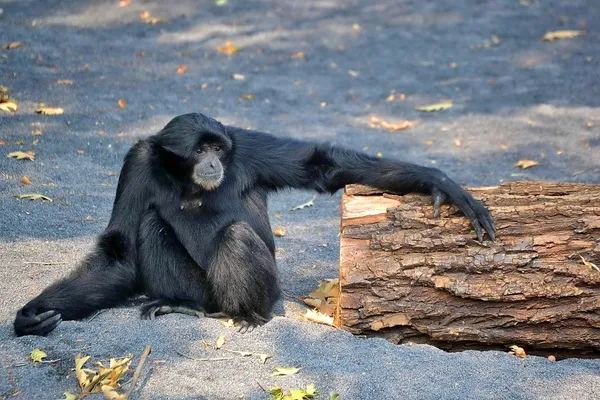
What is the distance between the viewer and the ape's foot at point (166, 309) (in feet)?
20.2

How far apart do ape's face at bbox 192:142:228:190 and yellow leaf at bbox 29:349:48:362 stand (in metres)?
1.89

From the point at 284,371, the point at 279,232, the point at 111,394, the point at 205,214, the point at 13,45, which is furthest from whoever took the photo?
the point at 13,45

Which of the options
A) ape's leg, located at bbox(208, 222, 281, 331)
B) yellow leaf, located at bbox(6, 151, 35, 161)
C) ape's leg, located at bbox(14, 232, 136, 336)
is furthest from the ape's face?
yellow leaf, located at bbox(6, 151, 35, 161)

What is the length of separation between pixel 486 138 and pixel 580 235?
18.2 feet

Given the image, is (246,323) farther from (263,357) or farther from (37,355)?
(37,355)

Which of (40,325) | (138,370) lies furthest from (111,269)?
(138,370)

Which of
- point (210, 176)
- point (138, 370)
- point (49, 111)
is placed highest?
point (49, 111)

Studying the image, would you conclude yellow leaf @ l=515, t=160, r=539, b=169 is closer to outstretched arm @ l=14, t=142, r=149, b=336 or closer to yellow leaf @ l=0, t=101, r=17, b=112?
outstretched arm @ l=14, t=142, r=149, b=336

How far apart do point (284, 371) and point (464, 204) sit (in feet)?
6.20

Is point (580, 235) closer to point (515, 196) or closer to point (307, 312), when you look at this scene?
point (515, 196)

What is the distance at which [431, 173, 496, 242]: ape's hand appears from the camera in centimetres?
582

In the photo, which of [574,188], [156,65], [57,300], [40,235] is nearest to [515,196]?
[574,188]

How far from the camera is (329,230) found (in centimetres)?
867

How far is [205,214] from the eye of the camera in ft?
21.6
